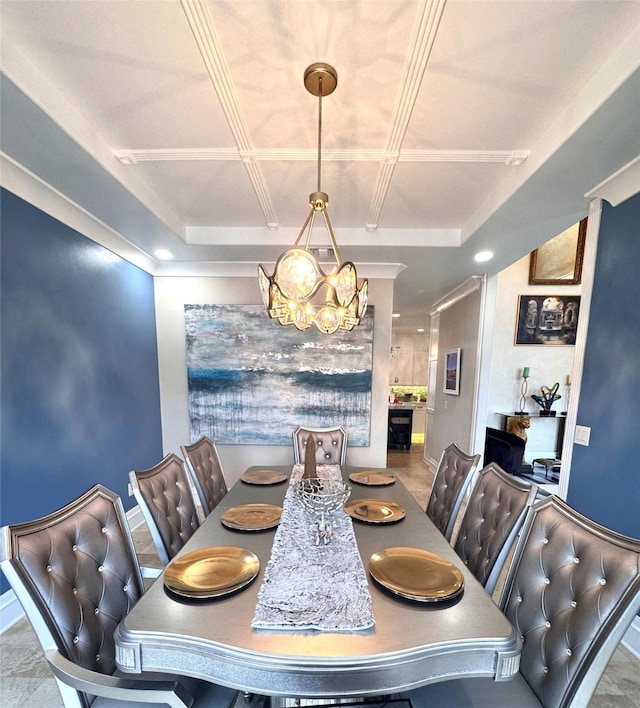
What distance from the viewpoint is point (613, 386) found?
177 centimetres

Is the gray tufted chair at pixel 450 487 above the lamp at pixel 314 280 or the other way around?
the other way around

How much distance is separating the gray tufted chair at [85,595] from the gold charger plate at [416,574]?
0.61 m

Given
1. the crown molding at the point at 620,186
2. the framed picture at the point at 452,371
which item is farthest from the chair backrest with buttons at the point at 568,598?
the framed picture at the point at 452,371

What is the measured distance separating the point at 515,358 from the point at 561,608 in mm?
3973

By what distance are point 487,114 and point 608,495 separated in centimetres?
216

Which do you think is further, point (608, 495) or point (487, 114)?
point (608, 495)

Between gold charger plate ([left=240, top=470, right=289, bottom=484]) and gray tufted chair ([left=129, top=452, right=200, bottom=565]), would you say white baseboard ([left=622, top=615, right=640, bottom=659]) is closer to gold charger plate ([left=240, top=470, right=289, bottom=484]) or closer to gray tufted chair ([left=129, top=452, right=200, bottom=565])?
gold charger plate ([left=240, top=470, right=289, bottom=484])

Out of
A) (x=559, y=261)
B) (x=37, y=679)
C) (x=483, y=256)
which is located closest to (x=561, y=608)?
(x=37, y=679)

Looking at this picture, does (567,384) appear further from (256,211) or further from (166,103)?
(166,103)

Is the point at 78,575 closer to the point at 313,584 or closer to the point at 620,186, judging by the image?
the point at 313,584

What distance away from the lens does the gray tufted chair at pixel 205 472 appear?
184 cm

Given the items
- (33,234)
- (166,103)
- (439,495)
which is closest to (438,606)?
(439,495)

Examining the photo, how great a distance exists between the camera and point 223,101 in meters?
1.34

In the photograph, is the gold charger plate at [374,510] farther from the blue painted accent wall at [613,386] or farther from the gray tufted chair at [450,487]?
the blue painted accent wall at [613,386]
